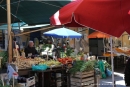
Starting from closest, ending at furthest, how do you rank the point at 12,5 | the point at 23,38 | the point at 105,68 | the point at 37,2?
1. the point at 37,2
2. the point at 12,5
3. the point at 105,68
4. the point at 23,38

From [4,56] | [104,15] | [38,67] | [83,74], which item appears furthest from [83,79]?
[104,15]

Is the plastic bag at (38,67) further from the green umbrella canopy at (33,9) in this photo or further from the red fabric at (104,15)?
the red fabric at (104,15)

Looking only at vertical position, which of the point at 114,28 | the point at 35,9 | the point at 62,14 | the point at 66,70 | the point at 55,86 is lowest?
the point at 55,86

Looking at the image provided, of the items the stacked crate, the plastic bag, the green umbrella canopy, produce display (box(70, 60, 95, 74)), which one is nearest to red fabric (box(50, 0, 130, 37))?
the plastic bag

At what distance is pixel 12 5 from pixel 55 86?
3.22 meters

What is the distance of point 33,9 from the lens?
761cm

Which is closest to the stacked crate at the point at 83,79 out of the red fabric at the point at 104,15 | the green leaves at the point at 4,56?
the green leaves at the point at 4,56

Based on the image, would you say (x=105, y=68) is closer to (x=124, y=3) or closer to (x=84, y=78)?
(x=84, y=78)

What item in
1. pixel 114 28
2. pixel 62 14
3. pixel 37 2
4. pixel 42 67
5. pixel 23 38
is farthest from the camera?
pixel 23 38

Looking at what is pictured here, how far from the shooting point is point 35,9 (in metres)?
7.59

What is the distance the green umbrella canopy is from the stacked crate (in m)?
2.35

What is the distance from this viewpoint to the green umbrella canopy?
6.92 m

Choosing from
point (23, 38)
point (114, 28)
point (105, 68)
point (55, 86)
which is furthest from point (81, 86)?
point (23, 38)

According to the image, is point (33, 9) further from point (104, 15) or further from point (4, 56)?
point (104, 15)
